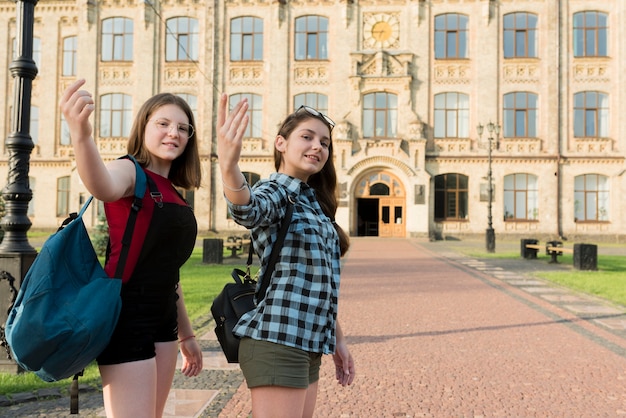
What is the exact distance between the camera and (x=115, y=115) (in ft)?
102

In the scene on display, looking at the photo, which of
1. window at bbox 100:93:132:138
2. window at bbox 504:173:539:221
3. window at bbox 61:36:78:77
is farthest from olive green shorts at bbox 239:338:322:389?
window at bbox 61:36:78:77

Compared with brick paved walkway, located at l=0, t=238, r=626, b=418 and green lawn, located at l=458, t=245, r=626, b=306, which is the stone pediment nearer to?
green lawn, located at l=458, t=245, r=626, b=306

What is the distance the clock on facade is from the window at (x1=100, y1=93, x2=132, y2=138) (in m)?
14.8

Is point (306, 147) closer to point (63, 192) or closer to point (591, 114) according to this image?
point (591, 114)

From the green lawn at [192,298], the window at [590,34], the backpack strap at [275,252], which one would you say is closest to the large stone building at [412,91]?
the window at [590,34]

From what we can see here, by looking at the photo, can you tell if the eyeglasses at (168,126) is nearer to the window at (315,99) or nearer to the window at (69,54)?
the window at (315,99)

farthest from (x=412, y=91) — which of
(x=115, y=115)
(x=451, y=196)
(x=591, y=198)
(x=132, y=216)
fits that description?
(x=132, y=216)

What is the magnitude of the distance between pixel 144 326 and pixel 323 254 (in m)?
0.76

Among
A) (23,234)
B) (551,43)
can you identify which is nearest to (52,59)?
(551,43)

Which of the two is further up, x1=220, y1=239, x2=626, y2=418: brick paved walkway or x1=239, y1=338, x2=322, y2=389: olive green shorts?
x1=239, y1=338, x2=322, y2=389: olive green shorts

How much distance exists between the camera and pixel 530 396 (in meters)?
4.34

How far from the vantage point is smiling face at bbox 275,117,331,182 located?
225 cm

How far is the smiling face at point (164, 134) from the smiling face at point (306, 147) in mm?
474

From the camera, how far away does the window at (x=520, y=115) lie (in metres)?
29.2
